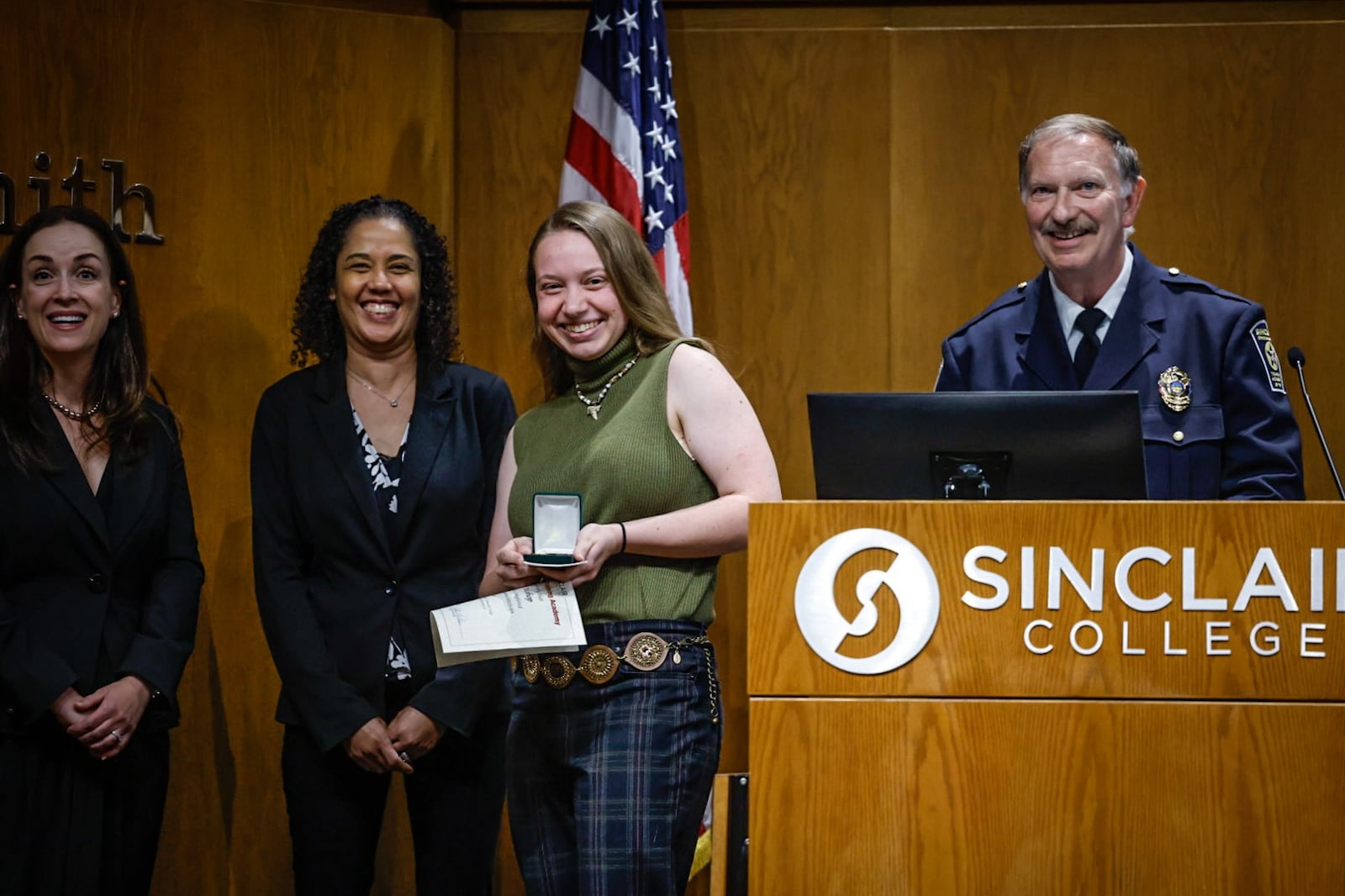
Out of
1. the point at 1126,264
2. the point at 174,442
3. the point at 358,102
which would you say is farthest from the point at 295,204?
the point at 1126,264

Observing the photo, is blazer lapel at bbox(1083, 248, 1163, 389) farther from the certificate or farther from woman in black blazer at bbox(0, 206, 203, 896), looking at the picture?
woman in black blazer at bbox(0, 206, 203, 896)

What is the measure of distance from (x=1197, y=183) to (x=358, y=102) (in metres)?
2.36

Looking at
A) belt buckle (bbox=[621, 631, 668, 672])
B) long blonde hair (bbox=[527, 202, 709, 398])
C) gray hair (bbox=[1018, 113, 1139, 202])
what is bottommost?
belt buckle (bbox=[621, 631, 668, 672])

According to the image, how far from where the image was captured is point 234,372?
3.85 m

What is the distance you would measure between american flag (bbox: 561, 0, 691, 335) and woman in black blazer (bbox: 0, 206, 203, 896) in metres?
1.34

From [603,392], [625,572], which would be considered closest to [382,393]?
[603,392]

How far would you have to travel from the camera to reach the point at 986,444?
6.42ft

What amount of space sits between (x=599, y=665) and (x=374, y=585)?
2.41 feet

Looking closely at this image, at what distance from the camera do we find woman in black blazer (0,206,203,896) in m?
2.66

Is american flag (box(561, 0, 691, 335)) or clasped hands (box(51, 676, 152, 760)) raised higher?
american flag (box(561, 0, 691, 335))

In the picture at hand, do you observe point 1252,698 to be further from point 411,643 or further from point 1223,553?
point 411,643

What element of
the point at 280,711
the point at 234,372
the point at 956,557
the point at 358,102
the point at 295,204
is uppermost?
the point at 358,102

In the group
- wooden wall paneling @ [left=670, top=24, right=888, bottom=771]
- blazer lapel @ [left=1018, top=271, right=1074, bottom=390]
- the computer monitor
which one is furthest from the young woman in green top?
wooden wall paneling @ [left=670, top=24, right=888, bottom=771]

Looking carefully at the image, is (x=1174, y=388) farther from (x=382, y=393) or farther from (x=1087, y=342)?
(x=382, y=393)
